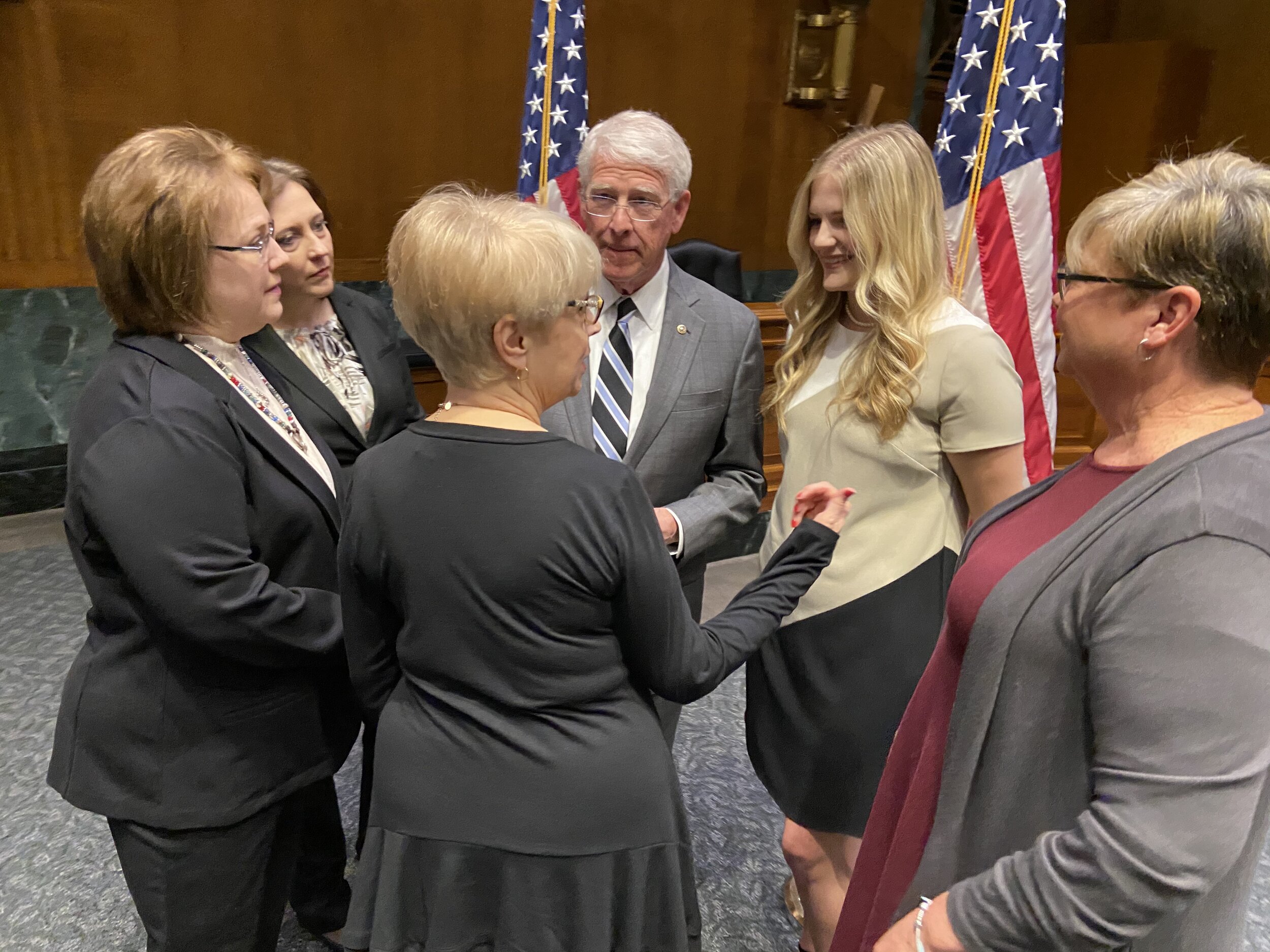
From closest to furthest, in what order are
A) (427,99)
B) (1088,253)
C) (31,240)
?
(1088,253)
(31,240)
(427,99)

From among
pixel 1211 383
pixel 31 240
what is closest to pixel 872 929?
pixel 1211 383

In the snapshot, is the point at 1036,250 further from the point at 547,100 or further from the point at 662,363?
the point at 547,100

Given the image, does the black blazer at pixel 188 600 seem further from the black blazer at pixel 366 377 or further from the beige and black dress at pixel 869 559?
the beige and black dress at pixel 869 559

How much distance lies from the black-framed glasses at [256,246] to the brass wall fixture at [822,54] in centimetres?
599

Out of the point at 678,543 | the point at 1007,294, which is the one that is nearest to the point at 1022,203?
the point at 1007,294

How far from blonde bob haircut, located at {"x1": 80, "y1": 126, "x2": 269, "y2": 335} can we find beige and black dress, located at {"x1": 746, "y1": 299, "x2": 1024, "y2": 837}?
1.06 meters

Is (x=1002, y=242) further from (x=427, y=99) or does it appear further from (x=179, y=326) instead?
(x=427, y=99)

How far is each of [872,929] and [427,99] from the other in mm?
5246

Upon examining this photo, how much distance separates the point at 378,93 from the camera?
206 inches

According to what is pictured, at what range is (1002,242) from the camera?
2.52 meters

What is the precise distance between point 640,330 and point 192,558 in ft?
3.32

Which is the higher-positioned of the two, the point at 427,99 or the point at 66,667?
the point at 427,99

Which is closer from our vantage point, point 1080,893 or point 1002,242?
point 1080,893

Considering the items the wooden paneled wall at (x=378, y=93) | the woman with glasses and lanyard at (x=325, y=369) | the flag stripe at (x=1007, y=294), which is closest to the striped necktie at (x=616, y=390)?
the woman with glasses and lanyard at (x=325, y=369)
